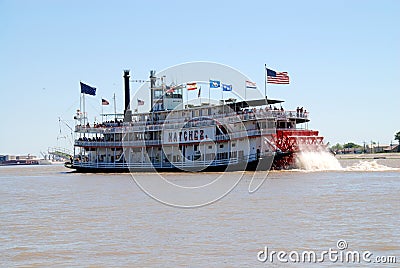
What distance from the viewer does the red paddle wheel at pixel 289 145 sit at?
4634cm

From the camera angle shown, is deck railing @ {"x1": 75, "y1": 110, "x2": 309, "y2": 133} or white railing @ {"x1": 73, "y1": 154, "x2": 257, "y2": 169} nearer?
deck railing @ {"x1": 75, "y1": 110, "x2": 309, "y2": 133}

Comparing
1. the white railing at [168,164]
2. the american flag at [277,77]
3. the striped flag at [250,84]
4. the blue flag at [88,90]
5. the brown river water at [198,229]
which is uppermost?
the blue flag at [88,90]

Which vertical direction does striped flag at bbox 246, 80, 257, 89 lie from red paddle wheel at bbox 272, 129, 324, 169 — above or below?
above

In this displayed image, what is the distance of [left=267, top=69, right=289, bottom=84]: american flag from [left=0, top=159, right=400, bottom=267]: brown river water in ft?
58.1

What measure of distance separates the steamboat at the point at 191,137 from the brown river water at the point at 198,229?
19453mm

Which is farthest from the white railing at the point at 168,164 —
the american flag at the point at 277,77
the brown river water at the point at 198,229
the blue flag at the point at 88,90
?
the brown river water at the point at 198,229

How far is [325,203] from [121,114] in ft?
150

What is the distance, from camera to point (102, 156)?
6369 cm

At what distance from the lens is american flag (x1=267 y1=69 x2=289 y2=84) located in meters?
44.3

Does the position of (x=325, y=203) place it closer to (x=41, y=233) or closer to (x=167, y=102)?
(x=41, y=233)

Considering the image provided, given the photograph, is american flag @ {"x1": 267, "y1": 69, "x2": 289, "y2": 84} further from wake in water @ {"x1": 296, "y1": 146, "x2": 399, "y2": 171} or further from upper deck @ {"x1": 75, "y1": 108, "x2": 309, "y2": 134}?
wake in water @ {"x1": 296, "y1": 146, "x2": 399, "y2": 171}

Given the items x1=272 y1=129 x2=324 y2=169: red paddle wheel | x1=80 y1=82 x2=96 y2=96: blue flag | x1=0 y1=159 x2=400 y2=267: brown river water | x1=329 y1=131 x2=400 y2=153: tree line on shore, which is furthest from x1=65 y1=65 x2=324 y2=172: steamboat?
x1=329 y1=131 x2=400 y2=153: tree line on shore

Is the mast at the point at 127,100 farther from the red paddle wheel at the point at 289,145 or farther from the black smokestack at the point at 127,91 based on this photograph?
the red paddle wheel at the point at 289,145

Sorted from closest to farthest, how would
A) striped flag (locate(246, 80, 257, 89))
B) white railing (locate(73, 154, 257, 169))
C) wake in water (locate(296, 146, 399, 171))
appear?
striped flag (locate(246, 80, 257, 89)) < wake in water (locate(296, 146, 399, 171)) < white railing (locate(73, 154, 257, 169))
